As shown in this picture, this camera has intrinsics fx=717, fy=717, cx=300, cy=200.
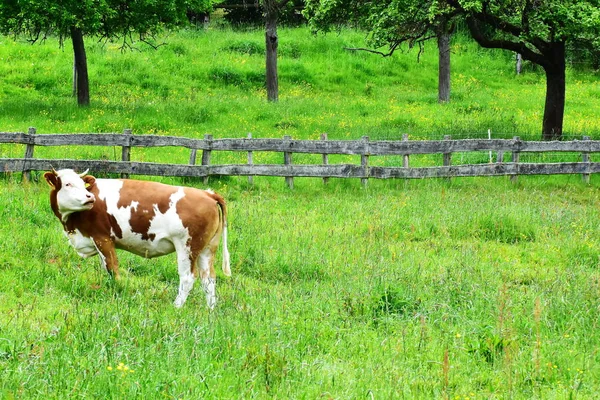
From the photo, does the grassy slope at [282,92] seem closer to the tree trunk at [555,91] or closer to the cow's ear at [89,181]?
the tree trunk at [555,91]

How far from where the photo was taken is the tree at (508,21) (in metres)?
18.0

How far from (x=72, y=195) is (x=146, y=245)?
3.23 ft

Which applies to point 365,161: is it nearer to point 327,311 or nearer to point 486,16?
point 486,16

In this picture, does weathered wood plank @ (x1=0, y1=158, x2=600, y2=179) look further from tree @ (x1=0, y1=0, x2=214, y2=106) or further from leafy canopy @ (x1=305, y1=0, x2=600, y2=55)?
tree @ (x1=0, y1=0, x2=214, y2=106)

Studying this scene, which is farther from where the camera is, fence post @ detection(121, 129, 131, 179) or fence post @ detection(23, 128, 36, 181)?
fence post @ detection(121, 129, 131, 179)

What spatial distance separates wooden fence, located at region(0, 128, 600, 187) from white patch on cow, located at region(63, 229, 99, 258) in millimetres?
7202

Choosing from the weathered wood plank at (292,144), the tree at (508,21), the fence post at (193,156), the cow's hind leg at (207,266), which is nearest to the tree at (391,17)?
the tree at (508,21)

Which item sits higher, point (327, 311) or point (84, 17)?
point (84, 17)

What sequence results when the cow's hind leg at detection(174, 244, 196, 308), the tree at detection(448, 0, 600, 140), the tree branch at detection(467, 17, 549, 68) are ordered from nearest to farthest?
1. the cow's hind leg at detection(174, 244, 196, 308)
2. the tree at detection(448, 0, 600, 140)
3. the tree branch at detection(467, 17, 549, 68)

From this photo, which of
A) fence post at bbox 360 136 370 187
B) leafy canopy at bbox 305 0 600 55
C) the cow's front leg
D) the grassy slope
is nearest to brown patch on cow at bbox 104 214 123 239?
the cow's front leg

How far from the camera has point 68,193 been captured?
7.95 metres

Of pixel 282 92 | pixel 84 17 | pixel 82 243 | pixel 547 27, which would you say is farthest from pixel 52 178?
pixel 282 92

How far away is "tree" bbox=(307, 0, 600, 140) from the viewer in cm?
1805

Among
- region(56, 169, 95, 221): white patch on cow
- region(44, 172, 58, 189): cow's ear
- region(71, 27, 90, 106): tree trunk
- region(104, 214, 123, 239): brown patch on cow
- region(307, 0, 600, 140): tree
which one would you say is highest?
region(307, 0, 600, 140): tree
